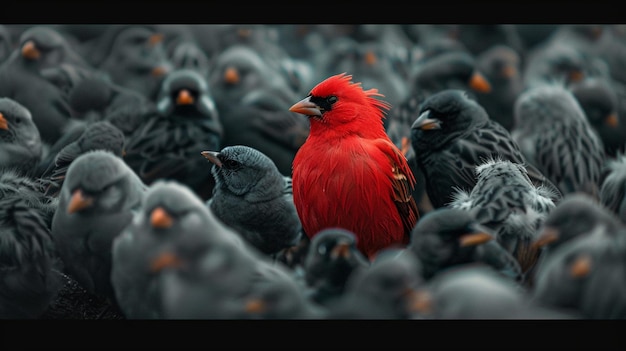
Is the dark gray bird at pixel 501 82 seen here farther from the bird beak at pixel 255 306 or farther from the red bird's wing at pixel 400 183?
the bird beak at pixel 255 306

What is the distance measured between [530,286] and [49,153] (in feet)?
13.5

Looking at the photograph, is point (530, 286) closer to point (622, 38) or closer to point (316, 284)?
point (316, 284)

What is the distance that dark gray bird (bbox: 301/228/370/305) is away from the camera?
4250mm

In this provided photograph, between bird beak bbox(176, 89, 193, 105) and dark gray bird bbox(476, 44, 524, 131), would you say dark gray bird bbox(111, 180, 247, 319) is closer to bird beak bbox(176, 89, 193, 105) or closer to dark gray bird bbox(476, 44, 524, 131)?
bird beak bbox(176, 89, 193, 105)

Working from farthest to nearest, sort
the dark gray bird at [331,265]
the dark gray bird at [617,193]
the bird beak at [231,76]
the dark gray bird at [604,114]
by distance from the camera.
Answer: the bird beak at [231,76]
the dark gray bird at [604,114]
the dark gray bird at [617,193]
the dark gray bird at [331,265]

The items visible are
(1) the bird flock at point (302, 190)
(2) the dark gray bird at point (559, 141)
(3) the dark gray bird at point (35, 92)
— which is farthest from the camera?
(3) the dark gray bird at point (35, 92)

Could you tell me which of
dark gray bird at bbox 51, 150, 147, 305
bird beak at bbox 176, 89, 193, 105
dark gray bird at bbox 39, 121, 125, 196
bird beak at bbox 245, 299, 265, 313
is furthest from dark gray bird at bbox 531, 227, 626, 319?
bird beak at bbox 176, 89, 193, 105

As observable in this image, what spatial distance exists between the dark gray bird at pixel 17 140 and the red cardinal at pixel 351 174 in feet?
7.36

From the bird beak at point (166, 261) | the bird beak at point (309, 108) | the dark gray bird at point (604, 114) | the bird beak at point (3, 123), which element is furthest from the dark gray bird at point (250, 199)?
the dark gray bird at point (604, 114)

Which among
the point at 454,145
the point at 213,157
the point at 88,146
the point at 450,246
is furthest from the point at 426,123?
the point at 88,146

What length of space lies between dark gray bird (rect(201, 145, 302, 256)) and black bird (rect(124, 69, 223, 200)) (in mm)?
1490

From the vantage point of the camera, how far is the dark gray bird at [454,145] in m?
6.04

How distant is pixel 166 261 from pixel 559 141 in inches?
164
